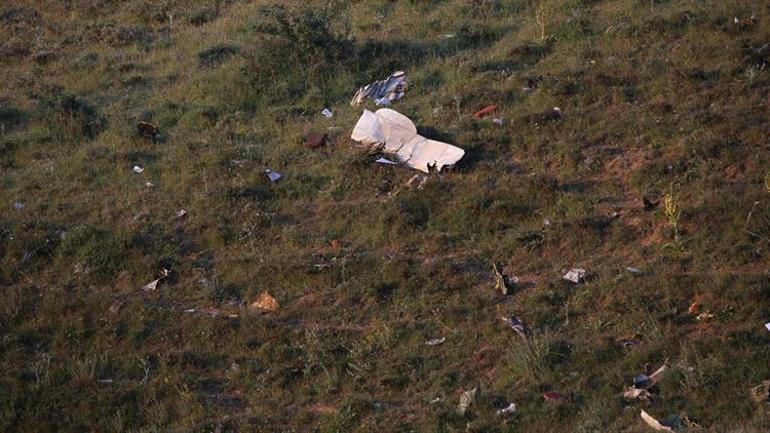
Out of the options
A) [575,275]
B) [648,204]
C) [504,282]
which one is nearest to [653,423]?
[575,275]

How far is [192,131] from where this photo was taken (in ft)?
35.6

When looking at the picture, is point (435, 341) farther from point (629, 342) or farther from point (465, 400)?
point (629, 342)

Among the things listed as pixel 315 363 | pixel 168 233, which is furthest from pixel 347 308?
pixel 168 233

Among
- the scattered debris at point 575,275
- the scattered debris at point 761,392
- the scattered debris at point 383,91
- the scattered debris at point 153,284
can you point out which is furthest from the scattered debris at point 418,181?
the scattered debris at point 761,392

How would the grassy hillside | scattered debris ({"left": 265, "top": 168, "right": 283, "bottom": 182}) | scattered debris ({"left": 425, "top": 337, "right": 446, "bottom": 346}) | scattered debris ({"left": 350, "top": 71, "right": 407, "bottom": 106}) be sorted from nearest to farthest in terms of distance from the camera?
the grassy hillside, scattered debris ({"left": 425, "top": 337, "right": 446, "bottom": 346}), scattered debris ({"left": 265, "top": 168, "right": 283, "bottom": 182}), scattered debris ({"left": 350, "top": 71, "right": 407, "bottom": 106})

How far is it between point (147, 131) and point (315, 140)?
6.63ft

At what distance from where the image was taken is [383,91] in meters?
10.9

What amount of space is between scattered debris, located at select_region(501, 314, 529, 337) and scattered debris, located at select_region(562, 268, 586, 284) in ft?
1.99

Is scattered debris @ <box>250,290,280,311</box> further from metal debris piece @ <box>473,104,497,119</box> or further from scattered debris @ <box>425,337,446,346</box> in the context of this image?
metal debris piece @ <box>473,104,497,119</box>

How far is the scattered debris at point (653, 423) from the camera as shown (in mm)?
6137

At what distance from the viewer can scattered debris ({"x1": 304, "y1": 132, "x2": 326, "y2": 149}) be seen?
1005 cm

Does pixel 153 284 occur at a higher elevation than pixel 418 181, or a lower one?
lower

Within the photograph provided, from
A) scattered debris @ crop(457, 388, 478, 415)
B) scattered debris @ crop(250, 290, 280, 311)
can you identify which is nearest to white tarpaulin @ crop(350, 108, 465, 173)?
scattered debris @ crop(250, 290, 280, 311)

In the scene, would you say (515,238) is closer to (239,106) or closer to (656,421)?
(656,421)
